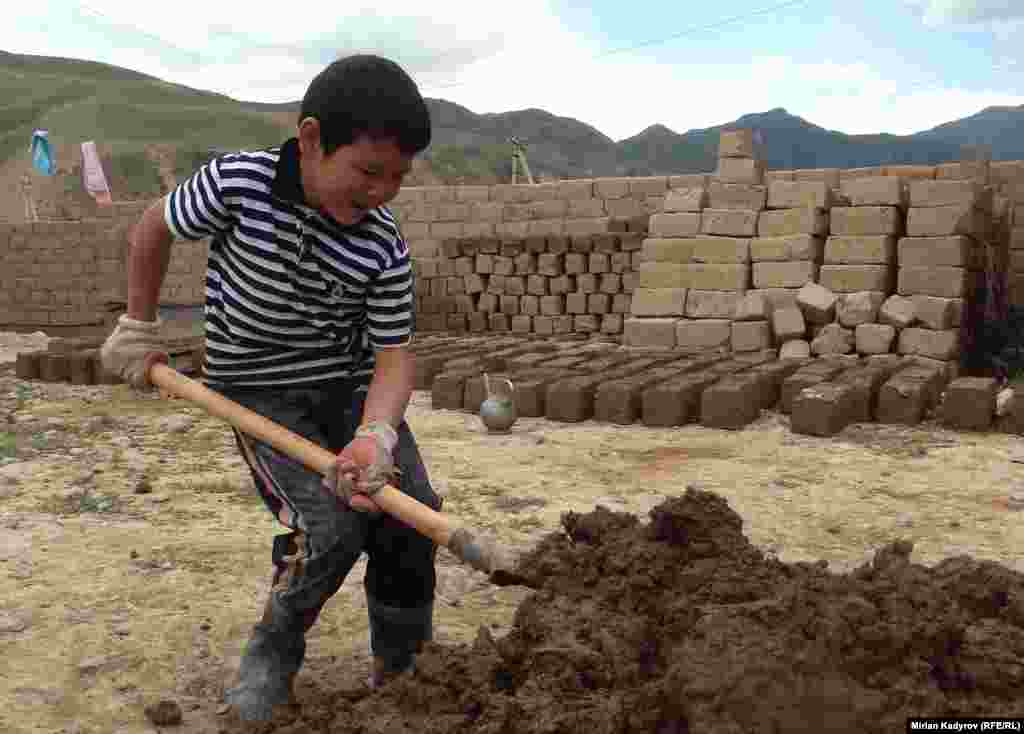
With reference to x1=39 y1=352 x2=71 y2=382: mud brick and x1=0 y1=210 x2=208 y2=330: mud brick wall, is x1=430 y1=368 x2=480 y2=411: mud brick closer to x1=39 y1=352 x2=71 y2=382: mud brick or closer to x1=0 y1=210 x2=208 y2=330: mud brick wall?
x1=39 y1=352 x2=71 y2=382: mud brick

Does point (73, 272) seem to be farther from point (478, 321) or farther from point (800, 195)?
point (800, 195)

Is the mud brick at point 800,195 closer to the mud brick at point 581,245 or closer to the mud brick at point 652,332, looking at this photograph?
the mud brick at point 652,332

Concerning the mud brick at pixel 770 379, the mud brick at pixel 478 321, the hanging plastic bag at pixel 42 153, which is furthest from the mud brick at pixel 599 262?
the hanging plastic bag at pixel 42 153

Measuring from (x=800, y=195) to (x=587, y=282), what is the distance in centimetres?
316

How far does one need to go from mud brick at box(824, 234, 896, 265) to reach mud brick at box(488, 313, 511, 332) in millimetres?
4618

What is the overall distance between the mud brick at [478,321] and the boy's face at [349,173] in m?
10.3

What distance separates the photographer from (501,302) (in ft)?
40.6

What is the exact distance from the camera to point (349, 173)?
2150mm

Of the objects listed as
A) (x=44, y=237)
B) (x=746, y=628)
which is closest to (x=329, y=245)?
(x=746, y=628)

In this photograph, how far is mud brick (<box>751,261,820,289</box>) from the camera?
888 centimetres

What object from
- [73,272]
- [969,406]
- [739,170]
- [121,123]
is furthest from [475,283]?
[121,123]

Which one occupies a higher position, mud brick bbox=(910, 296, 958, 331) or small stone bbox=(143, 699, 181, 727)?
mud brick bbox=(910, 296, 958, 331)

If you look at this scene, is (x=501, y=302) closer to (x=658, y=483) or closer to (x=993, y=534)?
(x=658, y=483)

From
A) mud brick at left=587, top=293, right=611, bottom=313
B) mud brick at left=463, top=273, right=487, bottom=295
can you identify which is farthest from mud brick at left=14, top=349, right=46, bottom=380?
mud brick at left=587, top=293, right=611, bottom=313
